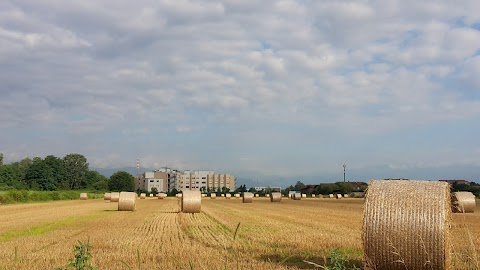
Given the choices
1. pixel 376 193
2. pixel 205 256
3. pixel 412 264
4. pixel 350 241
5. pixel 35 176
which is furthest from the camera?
pixel 35 176

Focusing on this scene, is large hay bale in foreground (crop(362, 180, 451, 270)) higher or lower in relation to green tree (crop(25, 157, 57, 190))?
lower

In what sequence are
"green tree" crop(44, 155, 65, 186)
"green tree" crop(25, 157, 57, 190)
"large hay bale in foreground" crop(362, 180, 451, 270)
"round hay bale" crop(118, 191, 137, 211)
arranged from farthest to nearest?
A: "green tree" crop(44, 155, 65, 186) → "green tree" crop(25, 157, 57, 190) → "round hay bale" crop(118, 191, 137, 211) → "large hay bale in foreground" crop(362, 180, 451, 270)

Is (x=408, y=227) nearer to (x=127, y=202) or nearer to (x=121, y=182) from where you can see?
(x=127, y=202)

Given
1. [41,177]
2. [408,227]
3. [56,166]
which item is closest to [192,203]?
[408,227]

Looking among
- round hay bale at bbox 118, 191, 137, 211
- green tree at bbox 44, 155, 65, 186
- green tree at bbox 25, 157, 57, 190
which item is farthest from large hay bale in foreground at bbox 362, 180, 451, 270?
green tree at bbox 44, 155, 65, 186

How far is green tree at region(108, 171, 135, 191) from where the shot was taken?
610 ft

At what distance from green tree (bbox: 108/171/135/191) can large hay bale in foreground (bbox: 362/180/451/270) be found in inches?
7006

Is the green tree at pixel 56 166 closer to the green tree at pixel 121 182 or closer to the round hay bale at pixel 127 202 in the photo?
the green tree at pixel 121 182

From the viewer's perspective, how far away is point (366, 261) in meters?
11.2

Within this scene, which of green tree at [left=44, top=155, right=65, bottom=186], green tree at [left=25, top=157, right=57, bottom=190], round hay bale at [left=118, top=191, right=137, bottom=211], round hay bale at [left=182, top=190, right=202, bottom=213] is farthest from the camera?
green tree at [left=44, top=155, right=65, bottom=186]

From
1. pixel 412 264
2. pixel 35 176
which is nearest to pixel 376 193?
pixel 412 264

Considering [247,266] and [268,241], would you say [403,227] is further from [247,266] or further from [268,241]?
[268,241]

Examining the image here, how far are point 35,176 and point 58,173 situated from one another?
26.7ft

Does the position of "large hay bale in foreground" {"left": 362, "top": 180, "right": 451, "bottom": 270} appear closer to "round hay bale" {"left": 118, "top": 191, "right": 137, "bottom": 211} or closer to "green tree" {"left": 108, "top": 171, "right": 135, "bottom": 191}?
"round hay bale" {"left": 118, "top": 191, "right": 137, "bottom": 211}
